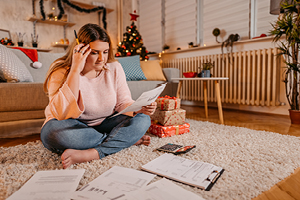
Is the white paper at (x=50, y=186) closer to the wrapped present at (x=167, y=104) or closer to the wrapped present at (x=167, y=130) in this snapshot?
the wrapped present at (x=167, y=130)

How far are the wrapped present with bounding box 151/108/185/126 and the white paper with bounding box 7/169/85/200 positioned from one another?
805mm

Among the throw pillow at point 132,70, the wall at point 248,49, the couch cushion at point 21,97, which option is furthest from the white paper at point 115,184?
the wall at point 248,49

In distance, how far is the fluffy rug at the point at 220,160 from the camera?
0.78m

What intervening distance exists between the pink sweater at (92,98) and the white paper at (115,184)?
0.35 meters

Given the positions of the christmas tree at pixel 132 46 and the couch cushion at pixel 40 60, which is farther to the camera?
the christmas tree at pixel 132 46

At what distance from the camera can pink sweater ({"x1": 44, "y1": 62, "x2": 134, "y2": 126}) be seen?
98 cm

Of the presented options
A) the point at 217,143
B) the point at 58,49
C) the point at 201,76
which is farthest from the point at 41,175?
the point at 58,49

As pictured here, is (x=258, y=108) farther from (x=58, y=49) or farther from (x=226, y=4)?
(x=58, y=49)

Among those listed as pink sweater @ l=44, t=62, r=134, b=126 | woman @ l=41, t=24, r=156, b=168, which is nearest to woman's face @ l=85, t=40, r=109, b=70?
woman @ l=41, t=24, r=156, b=168

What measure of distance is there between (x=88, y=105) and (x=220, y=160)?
29.1 inches

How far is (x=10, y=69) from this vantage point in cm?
167

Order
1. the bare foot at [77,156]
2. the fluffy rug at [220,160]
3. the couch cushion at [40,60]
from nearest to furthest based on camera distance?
the fluffy rug at [220,160], the bare foot at [77,156], the couch cushion at [40,60]

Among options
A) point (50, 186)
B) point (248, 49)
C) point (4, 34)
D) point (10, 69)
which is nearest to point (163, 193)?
point (50, 186)

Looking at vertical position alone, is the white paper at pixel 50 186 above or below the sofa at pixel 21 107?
below
